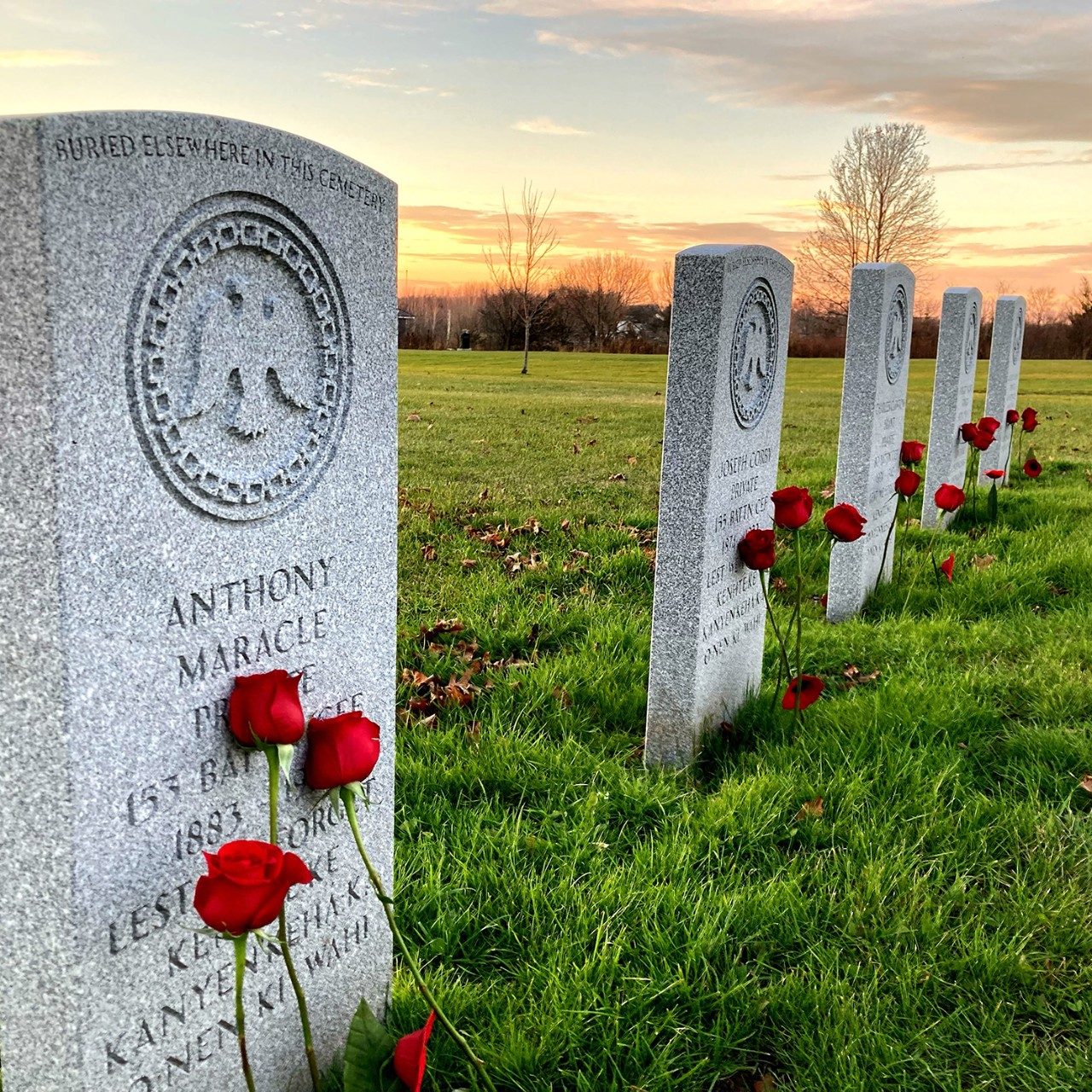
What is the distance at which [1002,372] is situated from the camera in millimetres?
11445

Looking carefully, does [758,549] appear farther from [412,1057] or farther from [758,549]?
[412,1057]

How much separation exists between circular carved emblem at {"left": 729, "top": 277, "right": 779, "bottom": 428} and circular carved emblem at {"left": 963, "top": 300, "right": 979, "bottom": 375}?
4750mm

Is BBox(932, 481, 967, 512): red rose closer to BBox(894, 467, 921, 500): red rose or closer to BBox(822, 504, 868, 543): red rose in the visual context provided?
BBox(894, 467, 921, 500): red rose

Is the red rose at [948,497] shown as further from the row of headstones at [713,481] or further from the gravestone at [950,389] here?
the row of headstones at [713,481]

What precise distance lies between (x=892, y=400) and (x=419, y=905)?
4925 mm

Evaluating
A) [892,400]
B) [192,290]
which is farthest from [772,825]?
[892,400]

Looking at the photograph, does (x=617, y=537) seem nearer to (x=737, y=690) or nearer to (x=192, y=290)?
(x=737, y=690)

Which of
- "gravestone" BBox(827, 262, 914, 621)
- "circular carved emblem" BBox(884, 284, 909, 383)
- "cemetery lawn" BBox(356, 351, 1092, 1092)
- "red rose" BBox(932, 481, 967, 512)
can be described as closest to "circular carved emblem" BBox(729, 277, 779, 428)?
"cemetery lawn" BBox(356, 351, 1092, 1092)

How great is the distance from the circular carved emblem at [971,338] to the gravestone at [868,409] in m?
2.05

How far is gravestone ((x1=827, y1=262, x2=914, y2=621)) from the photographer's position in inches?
249

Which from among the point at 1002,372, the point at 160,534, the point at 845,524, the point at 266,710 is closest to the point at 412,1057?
the point at 266,710

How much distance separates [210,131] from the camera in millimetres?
1961

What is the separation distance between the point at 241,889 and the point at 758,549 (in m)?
3.07

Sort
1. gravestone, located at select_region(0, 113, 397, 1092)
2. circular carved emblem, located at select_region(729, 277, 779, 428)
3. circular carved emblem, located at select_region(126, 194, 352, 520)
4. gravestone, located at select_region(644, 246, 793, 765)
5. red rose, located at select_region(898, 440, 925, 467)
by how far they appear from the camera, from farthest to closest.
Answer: red rose, located at select_region(898, 440, 925, 467) → circular carved emblem, located at select_region(729, 277, 779, 428) → gravestone, located at select_region(644, 246, 793, 765) → circular carved emblem, located at select_region(126, 194, 352, 520) → gravestone, located at select_region(0, 113, 397, 1092)
